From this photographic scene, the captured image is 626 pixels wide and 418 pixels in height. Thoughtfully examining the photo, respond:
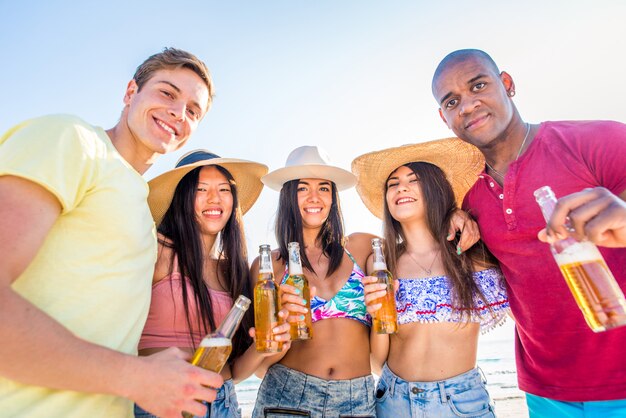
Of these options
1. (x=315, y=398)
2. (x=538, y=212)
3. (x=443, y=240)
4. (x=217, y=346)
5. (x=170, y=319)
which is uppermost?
(x=443, y=240)

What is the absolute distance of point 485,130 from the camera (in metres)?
3.43

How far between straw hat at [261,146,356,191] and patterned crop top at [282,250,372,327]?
136 cm

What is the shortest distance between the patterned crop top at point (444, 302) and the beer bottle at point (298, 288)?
94cm

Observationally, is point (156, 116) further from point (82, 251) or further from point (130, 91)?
point (82, 251)

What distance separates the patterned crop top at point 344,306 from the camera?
3805 millimetres

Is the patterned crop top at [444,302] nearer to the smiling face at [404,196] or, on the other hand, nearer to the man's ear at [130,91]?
the smiling face at [404,196]

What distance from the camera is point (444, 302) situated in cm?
366

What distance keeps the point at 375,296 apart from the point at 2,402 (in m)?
2.34

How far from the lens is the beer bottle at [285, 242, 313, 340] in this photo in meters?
3.25

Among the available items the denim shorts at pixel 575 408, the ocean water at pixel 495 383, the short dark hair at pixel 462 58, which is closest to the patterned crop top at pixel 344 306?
the denim shorts at pixel 575 408

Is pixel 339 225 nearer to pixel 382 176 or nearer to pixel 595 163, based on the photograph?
pixel 382 176

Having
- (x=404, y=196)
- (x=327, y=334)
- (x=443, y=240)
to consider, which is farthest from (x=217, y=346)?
(x=404, y=196)

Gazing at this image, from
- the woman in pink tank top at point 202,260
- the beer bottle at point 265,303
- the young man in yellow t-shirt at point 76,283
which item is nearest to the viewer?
the young man in yellow t-shirt at point 76,283

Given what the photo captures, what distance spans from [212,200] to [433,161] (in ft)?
8.41
